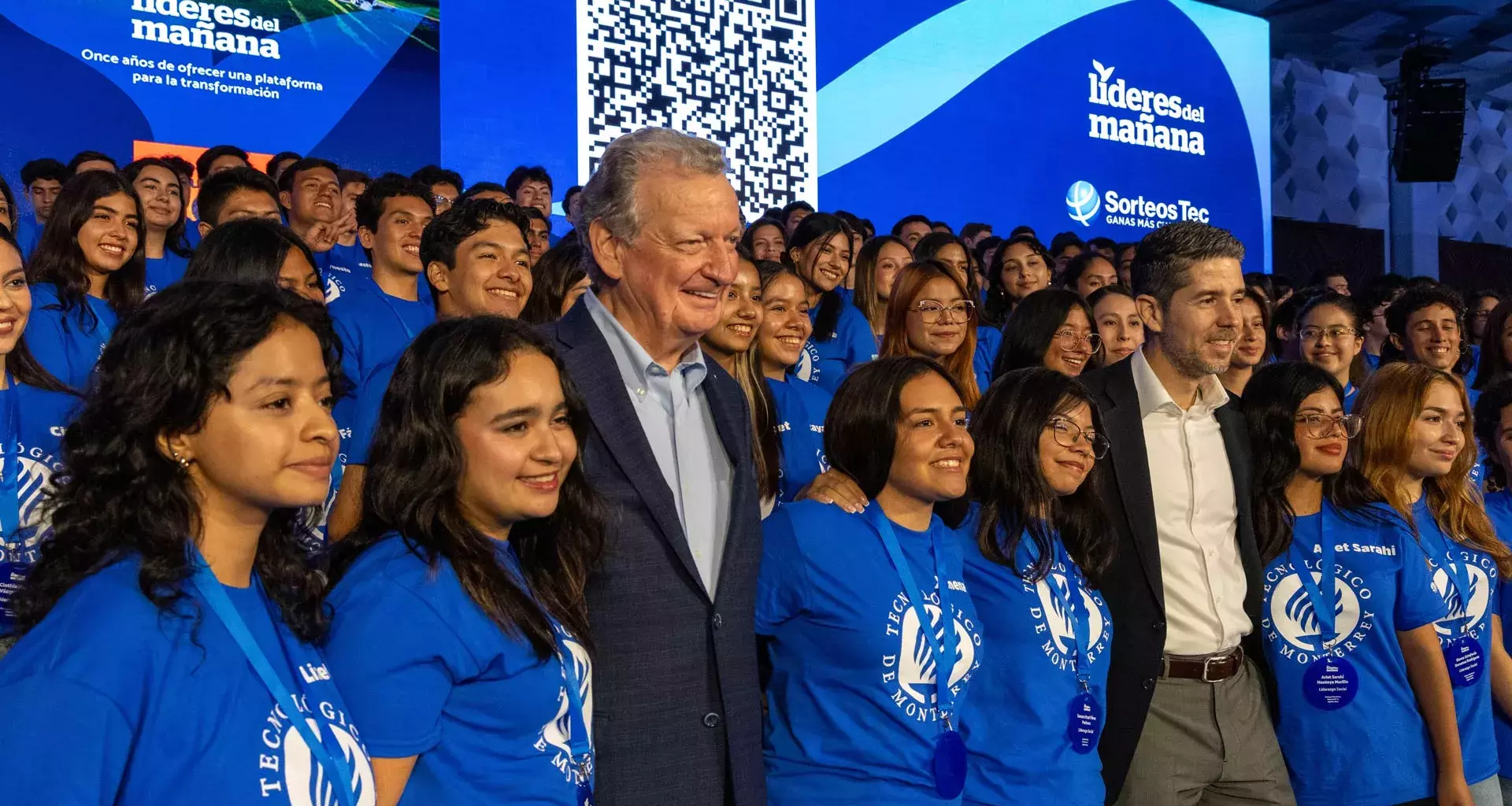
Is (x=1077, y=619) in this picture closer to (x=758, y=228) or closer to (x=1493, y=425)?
(x=1493, y=425)

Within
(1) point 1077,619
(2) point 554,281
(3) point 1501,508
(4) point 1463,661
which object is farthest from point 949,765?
(3) point 1501,508

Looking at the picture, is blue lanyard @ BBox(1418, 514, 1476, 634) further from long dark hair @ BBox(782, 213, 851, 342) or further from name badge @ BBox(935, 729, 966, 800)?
long dark hair @ BBox(782, 213, 851, 342)

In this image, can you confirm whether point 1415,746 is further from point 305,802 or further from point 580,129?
point 580,129

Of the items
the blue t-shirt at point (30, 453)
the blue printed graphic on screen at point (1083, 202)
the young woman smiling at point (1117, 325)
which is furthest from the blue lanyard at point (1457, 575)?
the blue printed graphic on screen at point (1083, 202)

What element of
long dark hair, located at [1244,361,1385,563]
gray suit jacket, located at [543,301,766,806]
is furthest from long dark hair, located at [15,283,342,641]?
long dark hair, located at [1244,361,1385,563]

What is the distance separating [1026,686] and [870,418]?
61cm

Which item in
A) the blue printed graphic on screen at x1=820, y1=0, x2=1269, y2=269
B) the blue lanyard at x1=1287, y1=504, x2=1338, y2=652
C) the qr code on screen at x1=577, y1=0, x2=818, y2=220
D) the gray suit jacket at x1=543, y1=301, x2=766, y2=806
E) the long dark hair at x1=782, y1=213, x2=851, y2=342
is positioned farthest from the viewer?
the blue printed graphic on screen at x1=820, y1=0, x2=1269, y2=269

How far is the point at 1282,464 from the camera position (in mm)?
3363

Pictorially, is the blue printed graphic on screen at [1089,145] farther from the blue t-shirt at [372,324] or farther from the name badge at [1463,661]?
the name badge at [1463,661]

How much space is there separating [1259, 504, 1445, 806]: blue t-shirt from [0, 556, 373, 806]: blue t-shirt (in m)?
2.33

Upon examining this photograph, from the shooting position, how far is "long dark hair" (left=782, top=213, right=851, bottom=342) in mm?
5434

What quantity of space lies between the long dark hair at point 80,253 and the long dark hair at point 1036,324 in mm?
2711

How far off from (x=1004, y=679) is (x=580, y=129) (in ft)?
16.8

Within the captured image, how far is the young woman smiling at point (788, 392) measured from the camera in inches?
152
